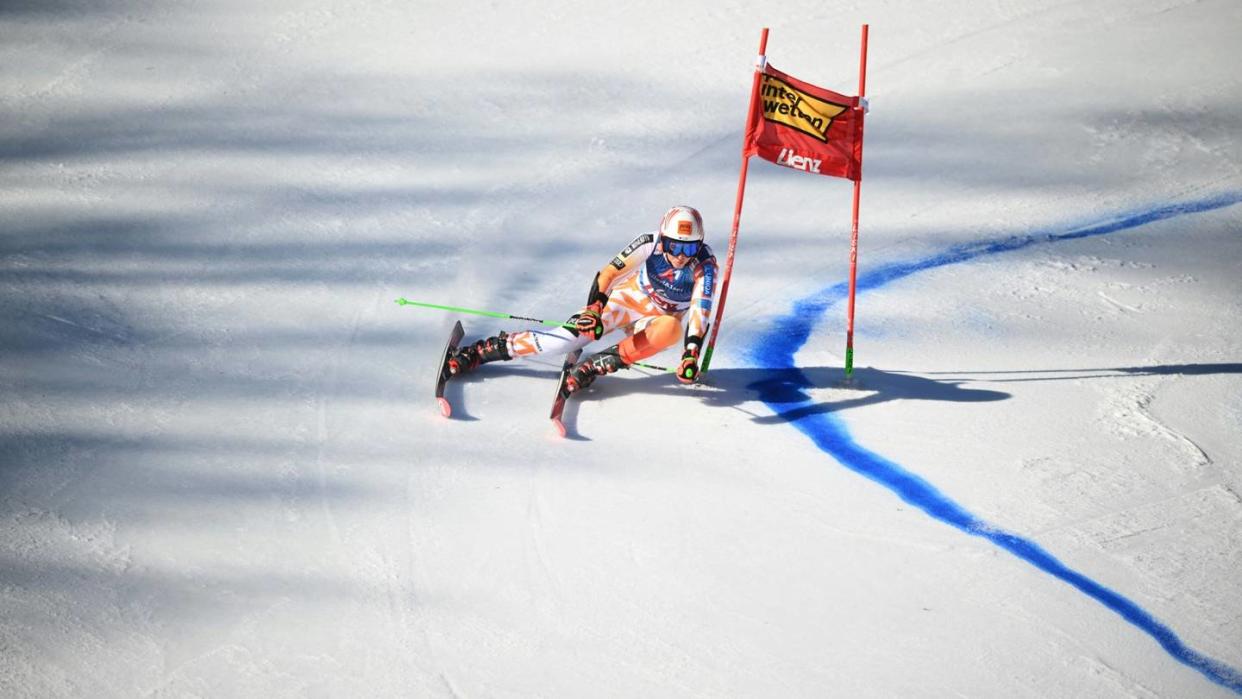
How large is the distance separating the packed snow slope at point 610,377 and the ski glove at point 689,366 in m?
0.44

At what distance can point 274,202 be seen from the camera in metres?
11.7

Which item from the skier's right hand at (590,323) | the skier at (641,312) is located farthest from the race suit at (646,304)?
the skier's right hand at (590,323)

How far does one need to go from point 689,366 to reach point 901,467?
162 cm

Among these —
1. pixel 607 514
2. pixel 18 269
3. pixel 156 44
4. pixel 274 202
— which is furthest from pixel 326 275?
pixel 156 44

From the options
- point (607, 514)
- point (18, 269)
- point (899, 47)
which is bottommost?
point (607, 514)

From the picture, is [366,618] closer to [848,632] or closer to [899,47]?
[848,632]

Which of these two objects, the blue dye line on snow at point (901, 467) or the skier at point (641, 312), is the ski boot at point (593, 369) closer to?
the skier at point (641, 312)

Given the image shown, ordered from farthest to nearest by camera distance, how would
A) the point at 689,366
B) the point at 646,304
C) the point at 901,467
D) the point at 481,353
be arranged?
the point at 481,353 < the point at 646,304 < the point at 689,366 < the point at 901,467

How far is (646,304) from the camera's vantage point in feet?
30.4

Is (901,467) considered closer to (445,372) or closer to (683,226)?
(683,226)

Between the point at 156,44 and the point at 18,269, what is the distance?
4.65 m

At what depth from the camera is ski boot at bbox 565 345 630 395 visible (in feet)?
30.4

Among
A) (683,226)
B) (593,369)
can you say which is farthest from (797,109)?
(593,369)

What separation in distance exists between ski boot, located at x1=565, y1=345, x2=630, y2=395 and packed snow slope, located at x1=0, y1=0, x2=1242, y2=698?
0.32m
